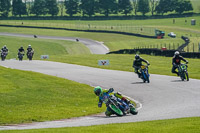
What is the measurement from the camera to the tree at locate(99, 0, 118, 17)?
6801 inches

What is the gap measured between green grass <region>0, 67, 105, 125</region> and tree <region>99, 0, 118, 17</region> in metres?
146

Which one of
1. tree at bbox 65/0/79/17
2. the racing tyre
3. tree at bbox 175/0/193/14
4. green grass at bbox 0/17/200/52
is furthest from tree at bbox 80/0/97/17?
the racing tyre

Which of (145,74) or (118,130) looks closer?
(118,130)

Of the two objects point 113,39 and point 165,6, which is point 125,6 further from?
point 113,39

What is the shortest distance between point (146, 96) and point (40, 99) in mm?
5044

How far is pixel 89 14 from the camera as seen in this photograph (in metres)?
168

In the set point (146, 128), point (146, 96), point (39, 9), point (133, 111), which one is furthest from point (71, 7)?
point (146, 128)

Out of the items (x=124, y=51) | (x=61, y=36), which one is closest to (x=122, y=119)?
(x=124, y=51)

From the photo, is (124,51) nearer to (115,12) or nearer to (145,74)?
(145,74)

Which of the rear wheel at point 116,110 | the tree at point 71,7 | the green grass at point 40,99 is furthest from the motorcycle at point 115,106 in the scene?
the tree at point 71,7

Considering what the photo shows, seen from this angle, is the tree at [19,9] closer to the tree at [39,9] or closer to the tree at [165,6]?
the tree at [39,9]

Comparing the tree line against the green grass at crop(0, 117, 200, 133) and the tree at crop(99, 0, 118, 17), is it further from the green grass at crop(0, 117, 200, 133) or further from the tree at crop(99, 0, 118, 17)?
the green grass at crop(0, 117, 200, 133)

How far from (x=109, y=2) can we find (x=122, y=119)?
529 ft

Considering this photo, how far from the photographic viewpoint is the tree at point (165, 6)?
172125 mm
